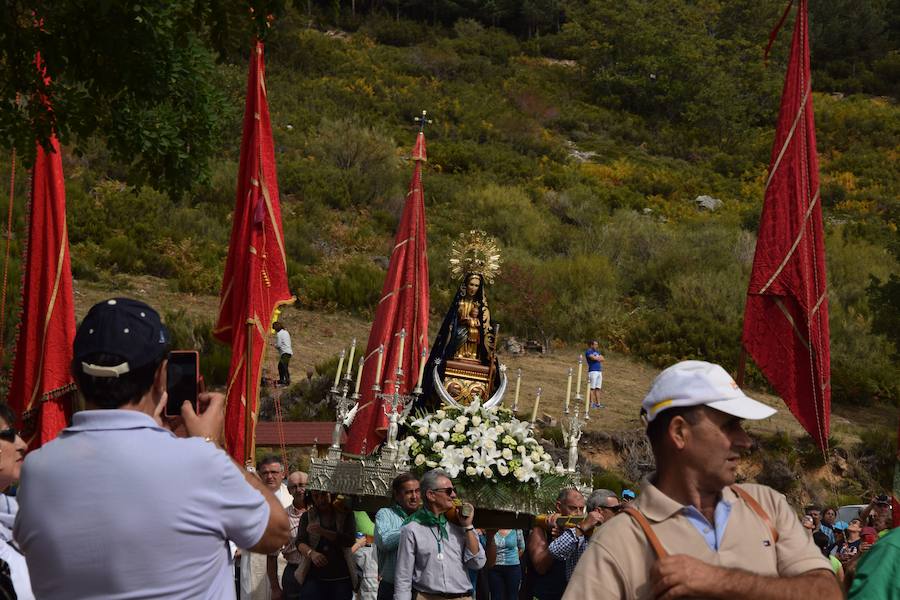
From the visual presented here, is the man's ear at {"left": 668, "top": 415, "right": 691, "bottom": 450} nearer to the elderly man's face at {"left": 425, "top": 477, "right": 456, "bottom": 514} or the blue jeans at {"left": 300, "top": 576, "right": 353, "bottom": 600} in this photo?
the elderly man's face at {"left": 425, "top": 477, "right": 456, "bottom": 514}

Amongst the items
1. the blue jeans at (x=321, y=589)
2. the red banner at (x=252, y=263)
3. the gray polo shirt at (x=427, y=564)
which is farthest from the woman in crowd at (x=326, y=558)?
the red banner at (x=252, y=263)

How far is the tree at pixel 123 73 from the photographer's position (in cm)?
909

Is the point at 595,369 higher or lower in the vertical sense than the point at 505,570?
lower

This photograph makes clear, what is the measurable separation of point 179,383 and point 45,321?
19.5 feet

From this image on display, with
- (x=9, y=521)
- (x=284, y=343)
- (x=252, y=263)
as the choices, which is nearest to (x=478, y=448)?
(x=252, y=263)

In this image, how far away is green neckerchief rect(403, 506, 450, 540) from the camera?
813 centimetres

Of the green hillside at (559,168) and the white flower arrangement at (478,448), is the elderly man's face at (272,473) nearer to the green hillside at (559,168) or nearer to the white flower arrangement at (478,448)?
the white flower arrangement at (478,448)

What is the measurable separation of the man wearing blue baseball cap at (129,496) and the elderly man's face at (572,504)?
5.47 meters

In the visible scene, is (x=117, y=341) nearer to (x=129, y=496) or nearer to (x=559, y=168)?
(x=129, y=496)

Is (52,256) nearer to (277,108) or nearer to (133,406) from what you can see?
(133,406)

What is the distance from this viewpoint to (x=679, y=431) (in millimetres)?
3367

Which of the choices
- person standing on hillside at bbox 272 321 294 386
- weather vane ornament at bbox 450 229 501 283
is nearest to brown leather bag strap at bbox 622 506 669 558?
weather vane ornament at bbox 450 229 501 283

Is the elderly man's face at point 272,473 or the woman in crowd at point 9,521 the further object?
the elderly man's face at point 272,473

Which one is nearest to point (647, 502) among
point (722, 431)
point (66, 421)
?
point (722, 431)
